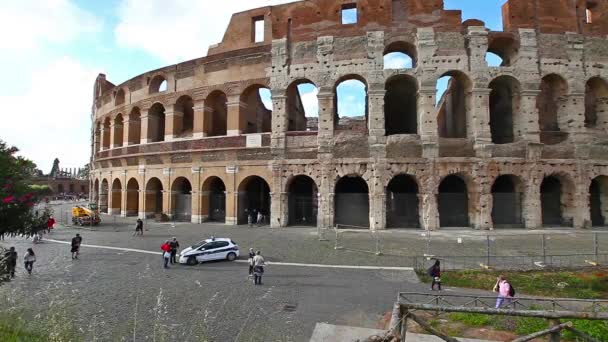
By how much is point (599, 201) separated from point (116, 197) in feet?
123

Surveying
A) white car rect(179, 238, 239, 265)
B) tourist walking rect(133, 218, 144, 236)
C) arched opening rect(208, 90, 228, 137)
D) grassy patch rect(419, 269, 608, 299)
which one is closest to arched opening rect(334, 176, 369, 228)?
white car rect(179, 238, 239, 265)

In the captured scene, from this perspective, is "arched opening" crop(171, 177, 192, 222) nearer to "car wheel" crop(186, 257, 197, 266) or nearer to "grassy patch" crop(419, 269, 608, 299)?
"car wheel" crop(186, 257, 197, 266)

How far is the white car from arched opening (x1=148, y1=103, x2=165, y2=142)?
16.2m

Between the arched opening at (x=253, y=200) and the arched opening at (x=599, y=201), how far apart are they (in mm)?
22249

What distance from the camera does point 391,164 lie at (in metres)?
19.0

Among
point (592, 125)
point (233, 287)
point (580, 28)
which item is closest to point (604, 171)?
point (592, 125)

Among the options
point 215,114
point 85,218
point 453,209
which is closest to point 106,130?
point 85,218

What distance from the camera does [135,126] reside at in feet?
90.8

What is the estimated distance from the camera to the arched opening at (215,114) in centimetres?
2312

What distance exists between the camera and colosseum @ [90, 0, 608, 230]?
1898 centimetres

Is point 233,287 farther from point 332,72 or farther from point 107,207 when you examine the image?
point 107,207

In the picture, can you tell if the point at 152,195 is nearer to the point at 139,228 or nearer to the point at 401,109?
the point at 139,228

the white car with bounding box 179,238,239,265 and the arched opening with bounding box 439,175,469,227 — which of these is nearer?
the white car with bounding box 179,238,239,265

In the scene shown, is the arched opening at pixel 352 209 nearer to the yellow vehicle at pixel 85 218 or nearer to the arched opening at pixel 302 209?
the arched opening at pixel 302 209
